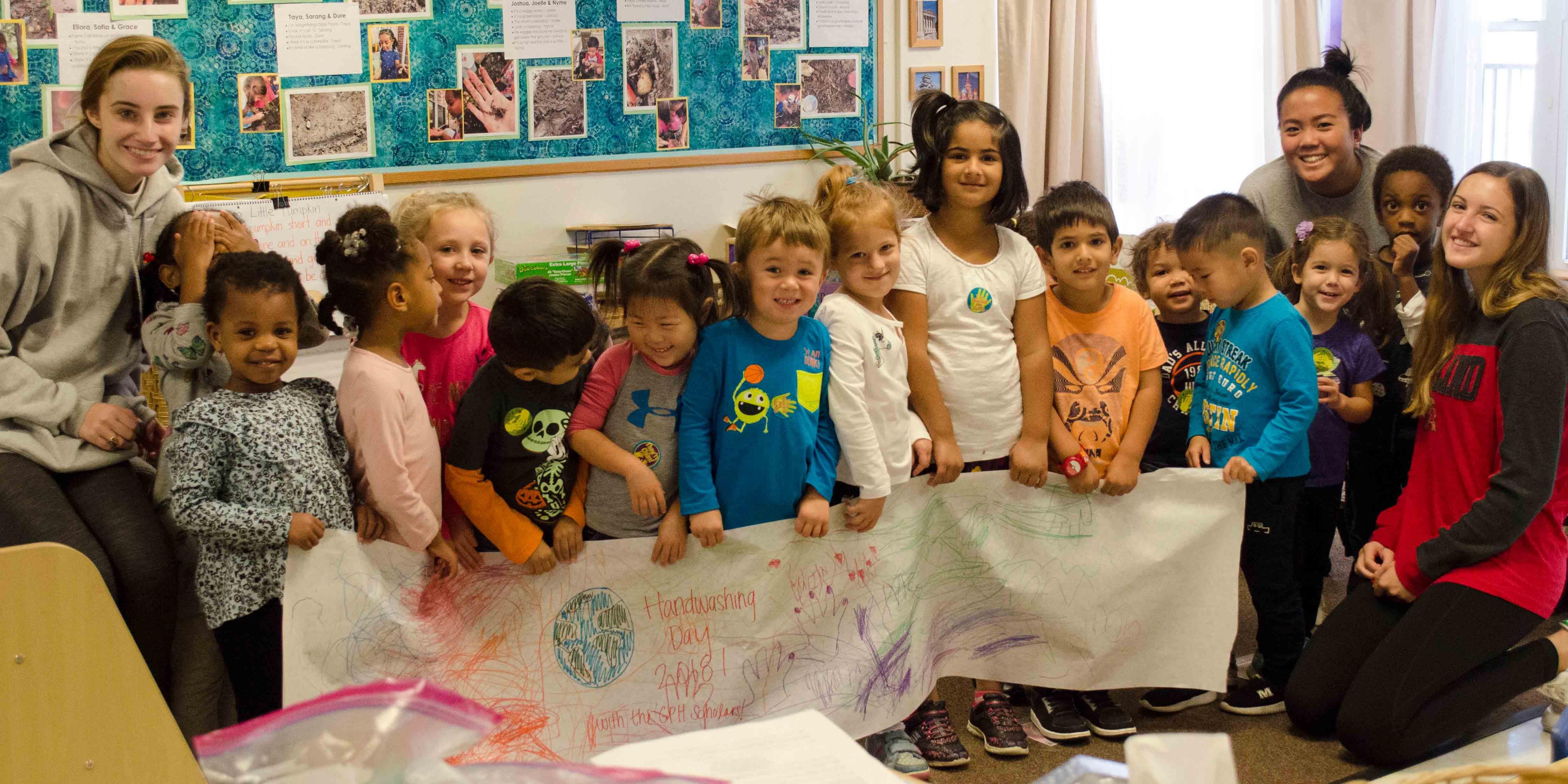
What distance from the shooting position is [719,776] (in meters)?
1.06

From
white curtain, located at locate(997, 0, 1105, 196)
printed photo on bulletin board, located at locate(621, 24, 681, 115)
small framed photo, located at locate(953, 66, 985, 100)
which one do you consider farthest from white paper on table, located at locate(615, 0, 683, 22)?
white curtain, located at locate(997, 0, 1105, 196)

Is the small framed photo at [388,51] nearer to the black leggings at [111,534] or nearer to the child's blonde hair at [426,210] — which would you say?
the child's blonde hair at [426,210]

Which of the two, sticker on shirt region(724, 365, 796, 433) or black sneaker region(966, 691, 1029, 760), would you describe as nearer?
sticker on shirt region(724, 365, 796, 433)

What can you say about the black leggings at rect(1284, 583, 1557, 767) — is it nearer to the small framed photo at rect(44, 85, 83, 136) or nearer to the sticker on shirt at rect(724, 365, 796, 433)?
the sticker on shirt at rect(724, 365, 796, 433)

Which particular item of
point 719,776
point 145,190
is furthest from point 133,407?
point 719,776

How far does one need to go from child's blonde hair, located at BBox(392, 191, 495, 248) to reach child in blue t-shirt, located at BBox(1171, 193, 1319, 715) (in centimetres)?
152

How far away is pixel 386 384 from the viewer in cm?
190

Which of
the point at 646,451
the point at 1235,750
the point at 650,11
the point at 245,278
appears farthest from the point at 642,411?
the point at 650,11

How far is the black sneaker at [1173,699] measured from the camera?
8.35ft

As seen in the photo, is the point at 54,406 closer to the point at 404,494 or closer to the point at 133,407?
the point at 133,407

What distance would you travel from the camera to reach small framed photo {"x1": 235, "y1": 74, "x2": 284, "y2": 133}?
12.4 feet

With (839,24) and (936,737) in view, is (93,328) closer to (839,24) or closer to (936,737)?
(936,737)

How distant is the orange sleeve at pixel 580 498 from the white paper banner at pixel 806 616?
67 millimetres

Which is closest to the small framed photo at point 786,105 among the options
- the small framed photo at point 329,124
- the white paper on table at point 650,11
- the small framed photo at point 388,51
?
the white paper on table at point 650,11
